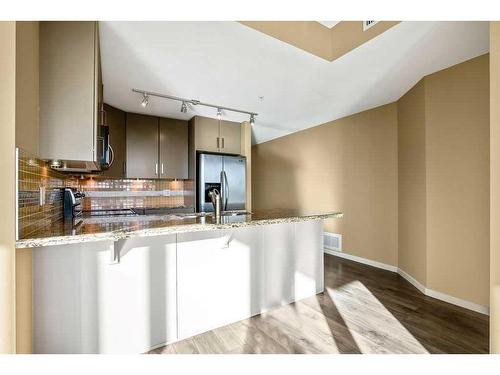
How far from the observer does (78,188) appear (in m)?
3.53

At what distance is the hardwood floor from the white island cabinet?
0.13 metres

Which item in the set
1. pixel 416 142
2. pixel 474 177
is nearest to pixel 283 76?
pixel 416 142

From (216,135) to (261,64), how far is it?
192 cm

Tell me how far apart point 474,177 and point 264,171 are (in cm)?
412

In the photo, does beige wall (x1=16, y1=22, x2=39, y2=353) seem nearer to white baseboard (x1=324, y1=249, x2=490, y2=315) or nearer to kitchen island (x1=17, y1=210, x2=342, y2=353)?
kitchen island (x1=17, y1=210, x2=342, y2=353)

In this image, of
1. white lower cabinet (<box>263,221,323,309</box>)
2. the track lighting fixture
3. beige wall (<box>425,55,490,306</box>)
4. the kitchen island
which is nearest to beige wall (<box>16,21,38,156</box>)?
the kitchen island

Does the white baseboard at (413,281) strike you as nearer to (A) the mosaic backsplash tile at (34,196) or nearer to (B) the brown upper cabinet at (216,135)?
(B) the brown upper cabinet at (216,135)

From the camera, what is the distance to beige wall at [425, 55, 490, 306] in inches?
84.4

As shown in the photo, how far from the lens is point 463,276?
227 cm

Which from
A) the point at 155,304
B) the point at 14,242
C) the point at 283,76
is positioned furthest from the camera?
the point at 283,76

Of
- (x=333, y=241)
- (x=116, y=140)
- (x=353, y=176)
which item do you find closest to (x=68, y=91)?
(x=116, y=140)

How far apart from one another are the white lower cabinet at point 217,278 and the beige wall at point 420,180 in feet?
6.51

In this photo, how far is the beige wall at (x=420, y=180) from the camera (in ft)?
7.20
